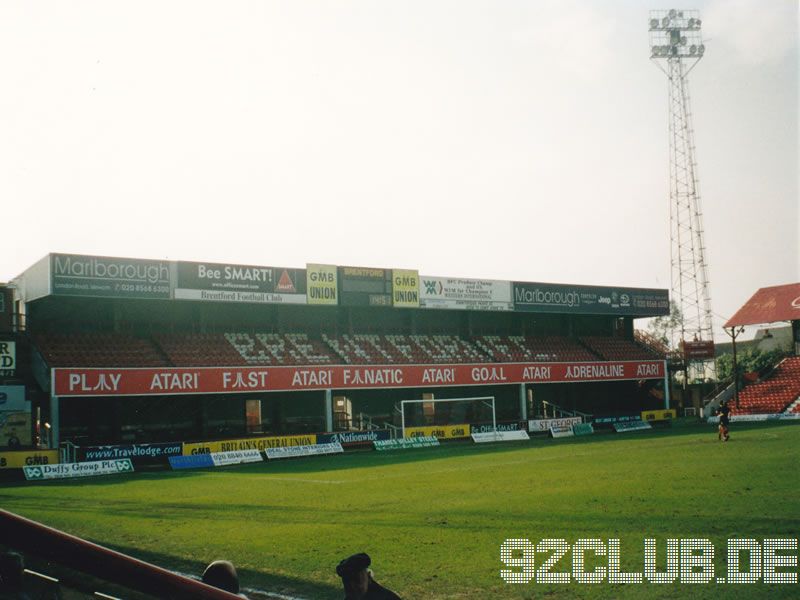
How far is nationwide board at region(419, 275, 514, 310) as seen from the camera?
50594 mm

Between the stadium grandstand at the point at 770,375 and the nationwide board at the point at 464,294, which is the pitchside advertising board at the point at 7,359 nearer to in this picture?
the nationwide board at the point at 464,294

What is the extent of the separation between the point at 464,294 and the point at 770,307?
78.4 feet

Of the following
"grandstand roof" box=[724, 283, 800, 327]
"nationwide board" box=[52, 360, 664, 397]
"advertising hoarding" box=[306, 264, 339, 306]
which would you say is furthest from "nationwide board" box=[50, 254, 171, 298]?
"grandstand roof" box=[724, 283, 800, 327]

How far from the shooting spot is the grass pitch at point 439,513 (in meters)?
11.0

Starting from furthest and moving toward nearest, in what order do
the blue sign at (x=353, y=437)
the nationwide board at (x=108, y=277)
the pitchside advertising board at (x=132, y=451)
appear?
the blue sign at (x=353, y=437) → the nationwide board at (x=108, y=277) → the pitchside advertising board at (x=132, y=451)

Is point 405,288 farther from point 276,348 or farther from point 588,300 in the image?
point 588,300

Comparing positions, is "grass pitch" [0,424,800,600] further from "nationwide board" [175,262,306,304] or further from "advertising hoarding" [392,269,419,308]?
"advertising hoarding" [392,269,419,308]

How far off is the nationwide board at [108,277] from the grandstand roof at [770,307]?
3997cm

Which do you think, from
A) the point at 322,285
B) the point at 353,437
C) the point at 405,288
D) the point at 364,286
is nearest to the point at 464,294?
the point at 405,288

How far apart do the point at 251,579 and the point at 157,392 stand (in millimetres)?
28061

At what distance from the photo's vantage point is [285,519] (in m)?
17.0

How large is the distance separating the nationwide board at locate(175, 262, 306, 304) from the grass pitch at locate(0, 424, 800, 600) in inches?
548

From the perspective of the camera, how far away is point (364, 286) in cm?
4794

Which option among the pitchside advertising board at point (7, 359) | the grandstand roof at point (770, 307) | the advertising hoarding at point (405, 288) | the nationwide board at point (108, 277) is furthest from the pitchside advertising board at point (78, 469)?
the grandstand roof at point (770, 307)
